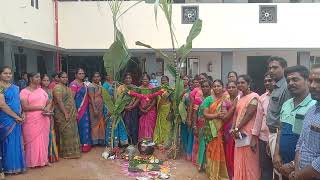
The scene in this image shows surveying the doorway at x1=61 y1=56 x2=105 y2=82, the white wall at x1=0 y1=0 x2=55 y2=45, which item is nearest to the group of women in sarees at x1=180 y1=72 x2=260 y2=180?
the white wall at x1=0 y1=0 x2=55 y2=45

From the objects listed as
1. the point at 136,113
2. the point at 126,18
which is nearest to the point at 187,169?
the point at 136,113

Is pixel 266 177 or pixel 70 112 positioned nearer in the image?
pixel 266 177

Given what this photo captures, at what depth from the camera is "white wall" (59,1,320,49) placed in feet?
42.2

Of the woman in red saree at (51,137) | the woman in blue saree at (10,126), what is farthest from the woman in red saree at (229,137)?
the woman in blue saree at (10,126)

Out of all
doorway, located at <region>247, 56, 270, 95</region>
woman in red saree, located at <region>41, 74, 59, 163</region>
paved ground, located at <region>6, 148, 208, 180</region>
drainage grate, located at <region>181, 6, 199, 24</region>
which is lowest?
paved ground, located at <region>6, 148, 208, 180</region>

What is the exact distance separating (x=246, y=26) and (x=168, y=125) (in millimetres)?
7177

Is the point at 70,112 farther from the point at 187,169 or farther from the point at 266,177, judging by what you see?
the point at 266,177

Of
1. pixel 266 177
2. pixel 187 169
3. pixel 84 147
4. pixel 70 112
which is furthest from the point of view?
pixel 84 147

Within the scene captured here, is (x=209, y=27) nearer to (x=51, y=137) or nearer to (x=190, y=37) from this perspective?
(x=190, y=37)

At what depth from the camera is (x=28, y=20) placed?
1005 cm

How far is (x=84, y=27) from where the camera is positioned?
12.9 metres

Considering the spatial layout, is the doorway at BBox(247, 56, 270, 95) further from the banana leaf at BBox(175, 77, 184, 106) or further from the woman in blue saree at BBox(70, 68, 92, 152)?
the woman in blue saree at BBox(70, 68, 92, 152)

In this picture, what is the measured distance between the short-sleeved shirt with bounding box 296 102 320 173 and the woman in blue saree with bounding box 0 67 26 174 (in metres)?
4.30

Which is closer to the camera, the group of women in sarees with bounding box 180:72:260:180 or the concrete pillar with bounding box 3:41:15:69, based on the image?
the group of women in sarees with bounding box 180:72:260:180
